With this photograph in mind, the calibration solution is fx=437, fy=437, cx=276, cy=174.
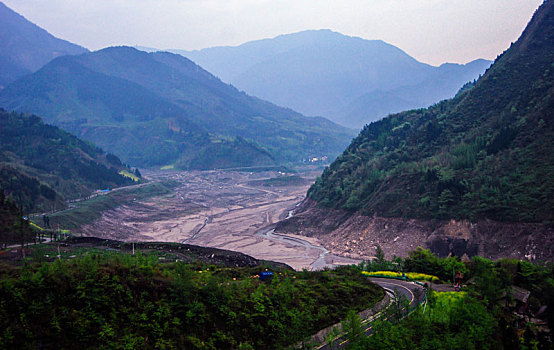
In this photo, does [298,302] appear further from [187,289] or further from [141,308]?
[141,308]

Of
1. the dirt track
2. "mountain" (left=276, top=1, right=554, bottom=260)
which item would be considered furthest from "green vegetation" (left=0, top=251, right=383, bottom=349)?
the dirt track

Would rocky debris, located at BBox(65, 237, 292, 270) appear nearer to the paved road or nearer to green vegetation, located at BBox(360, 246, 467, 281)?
green vegetation, located at BBox(360, 246, 467, 281)

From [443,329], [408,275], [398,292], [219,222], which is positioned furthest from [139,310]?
[219,222]

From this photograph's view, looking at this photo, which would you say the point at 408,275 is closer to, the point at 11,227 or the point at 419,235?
the point at 419,235

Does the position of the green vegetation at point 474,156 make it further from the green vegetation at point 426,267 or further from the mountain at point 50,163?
the mountain at point 50,163

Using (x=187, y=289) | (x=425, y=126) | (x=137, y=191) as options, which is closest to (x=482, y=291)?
(x=187, y=289)

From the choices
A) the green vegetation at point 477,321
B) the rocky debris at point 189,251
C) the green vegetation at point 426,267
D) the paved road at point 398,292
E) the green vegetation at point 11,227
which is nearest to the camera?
the green vegetation at point 477,321

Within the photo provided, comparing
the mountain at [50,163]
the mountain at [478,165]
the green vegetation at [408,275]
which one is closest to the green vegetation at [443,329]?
the green vegetation at [408,275]
